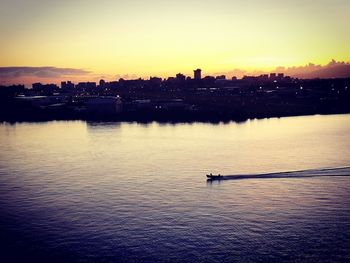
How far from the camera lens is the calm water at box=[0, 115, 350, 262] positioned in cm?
1697

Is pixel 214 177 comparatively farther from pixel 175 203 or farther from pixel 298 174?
pixel 298 174

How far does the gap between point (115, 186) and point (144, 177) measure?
307 cm

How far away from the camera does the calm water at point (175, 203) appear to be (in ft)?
55.7

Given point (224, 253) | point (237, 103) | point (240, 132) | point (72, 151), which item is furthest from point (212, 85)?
point (224, 253)

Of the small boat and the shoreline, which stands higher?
the shoreline

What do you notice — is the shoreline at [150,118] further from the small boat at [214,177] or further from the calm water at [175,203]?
the small boat at [214,177]

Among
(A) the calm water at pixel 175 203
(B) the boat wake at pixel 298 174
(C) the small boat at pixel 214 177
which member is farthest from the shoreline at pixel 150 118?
(C) the small boat at pixel 214 177

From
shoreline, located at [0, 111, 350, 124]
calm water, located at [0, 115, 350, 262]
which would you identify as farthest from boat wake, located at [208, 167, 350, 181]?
shoreline, located at [0, 111, 350, 124]

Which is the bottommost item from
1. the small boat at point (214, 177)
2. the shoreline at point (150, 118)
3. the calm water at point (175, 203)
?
the calm water at point (175, 203)

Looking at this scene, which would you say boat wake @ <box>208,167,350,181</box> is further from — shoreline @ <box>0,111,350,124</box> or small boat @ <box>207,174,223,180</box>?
shoreline @ <box>0,111,350,124</box>

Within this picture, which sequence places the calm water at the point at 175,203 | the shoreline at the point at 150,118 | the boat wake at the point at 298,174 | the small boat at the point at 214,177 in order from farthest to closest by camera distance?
the shoreline at the point at 150,118
the boat wake at the point at 298,174
the small boat at the point at 214,177
the calm water at the point at 175,203

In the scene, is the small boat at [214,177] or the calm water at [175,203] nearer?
the calm water at [175,203]

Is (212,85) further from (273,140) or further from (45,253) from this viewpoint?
(45,253)

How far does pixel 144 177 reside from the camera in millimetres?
29891
